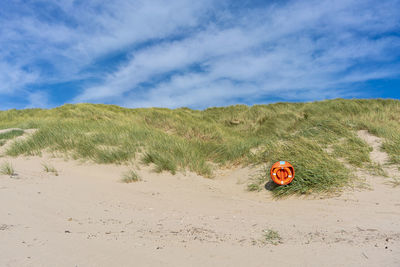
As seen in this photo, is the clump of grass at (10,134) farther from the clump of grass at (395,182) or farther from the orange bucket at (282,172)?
the clump of grass at (395,182)

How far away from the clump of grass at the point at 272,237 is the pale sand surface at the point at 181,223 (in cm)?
6

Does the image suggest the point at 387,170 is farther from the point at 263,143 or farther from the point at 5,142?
the point at 5,142

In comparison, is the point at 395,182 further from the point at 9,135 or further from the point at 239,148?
the point at 9,135

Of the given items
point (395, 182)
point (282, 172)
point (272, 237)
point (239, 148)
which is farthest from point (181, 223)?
point (239, 148)

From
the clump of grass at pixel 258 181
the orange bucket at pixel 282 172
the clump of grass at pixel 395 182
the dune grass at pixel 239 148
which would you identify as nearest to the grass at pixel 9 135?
the dune grass at pixel 239 148

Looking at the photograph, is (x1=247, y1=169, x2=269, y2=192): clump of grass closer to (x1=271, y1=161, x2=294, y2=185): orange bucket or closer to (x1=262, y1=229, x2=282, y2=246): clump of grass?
(x1=271, y1=161, x2=294, y2=185): orange bucket

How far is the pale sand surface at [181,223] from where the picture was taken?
2.79 metres

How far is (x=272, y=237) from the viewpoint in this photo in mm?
3418

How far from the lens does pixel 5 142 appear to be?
9.61 metres

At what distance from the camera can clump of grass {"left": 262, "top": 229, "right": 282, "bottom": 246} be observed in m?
3.28

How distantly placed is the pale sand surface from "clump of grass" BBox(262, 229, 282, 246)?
6 centimetres

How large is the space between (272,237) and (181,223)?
1.25 m

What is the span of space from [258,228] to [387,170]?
388 cm

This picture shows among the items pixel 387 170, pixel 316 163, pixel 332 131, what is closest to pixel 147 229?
pixel 316 163
